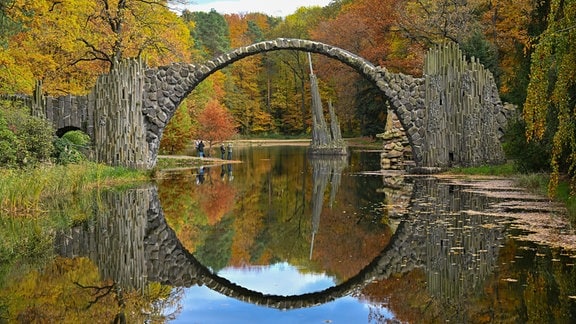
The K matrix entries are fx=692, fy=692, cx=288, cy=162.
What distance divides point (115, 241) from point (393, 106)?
12402 mm

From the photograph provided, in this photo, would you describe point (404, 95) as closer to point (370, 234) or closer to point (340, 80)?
point (370, 234)

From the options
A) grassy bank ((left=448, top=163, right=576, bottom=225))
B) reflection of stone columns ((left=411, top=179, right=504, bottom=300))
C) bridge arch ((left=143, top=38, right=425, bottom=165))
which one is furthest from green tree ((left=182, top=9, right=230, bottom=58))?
reflection of stone columns ((left=411, top=179, right=504, bottom=300))

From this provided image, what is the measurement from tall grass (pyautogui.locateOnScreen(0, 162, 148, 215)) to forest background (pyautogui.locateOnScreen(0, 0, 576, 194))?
4.63 metres

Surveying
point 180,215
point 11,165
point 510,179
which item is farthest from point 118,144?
point 510,179

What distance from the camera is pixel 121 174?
18219 millimetres

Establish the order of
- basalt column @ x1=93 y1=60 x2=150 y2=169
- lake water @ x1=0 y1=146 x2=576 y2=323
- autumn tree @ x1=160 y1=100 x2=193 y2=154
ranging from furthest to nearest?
1. autumn tree @ x1=160 y1=100 x2=193 y2=154
2. basalt column @ x1=93 y1=60 x2=150 y2=169
3. lake water @ x1=0 y1=146 x2=576 y2=323

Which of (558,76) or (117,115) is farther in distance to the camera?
(117,115)

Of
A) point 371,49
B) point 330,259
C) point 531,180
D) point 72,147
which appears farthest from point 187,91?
point 371,49

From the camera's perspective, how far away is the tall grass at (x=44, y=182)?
459 inches

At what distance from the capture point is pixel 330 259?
8.34 metres

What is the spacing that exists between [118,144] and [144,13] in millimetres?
8034

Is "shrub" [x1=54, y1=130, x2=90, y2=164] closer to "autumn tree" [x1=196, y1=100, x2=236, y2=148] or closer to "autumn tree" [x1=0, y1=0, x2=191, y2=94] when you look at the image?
"autumn tree" [x1=0, y1=0, x2=191, y2=94]

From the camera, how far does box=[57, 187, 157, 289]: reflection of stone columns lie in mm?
7301

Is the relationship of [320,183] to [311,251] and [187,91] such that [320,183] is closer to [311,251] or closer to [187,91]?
[187,91]
